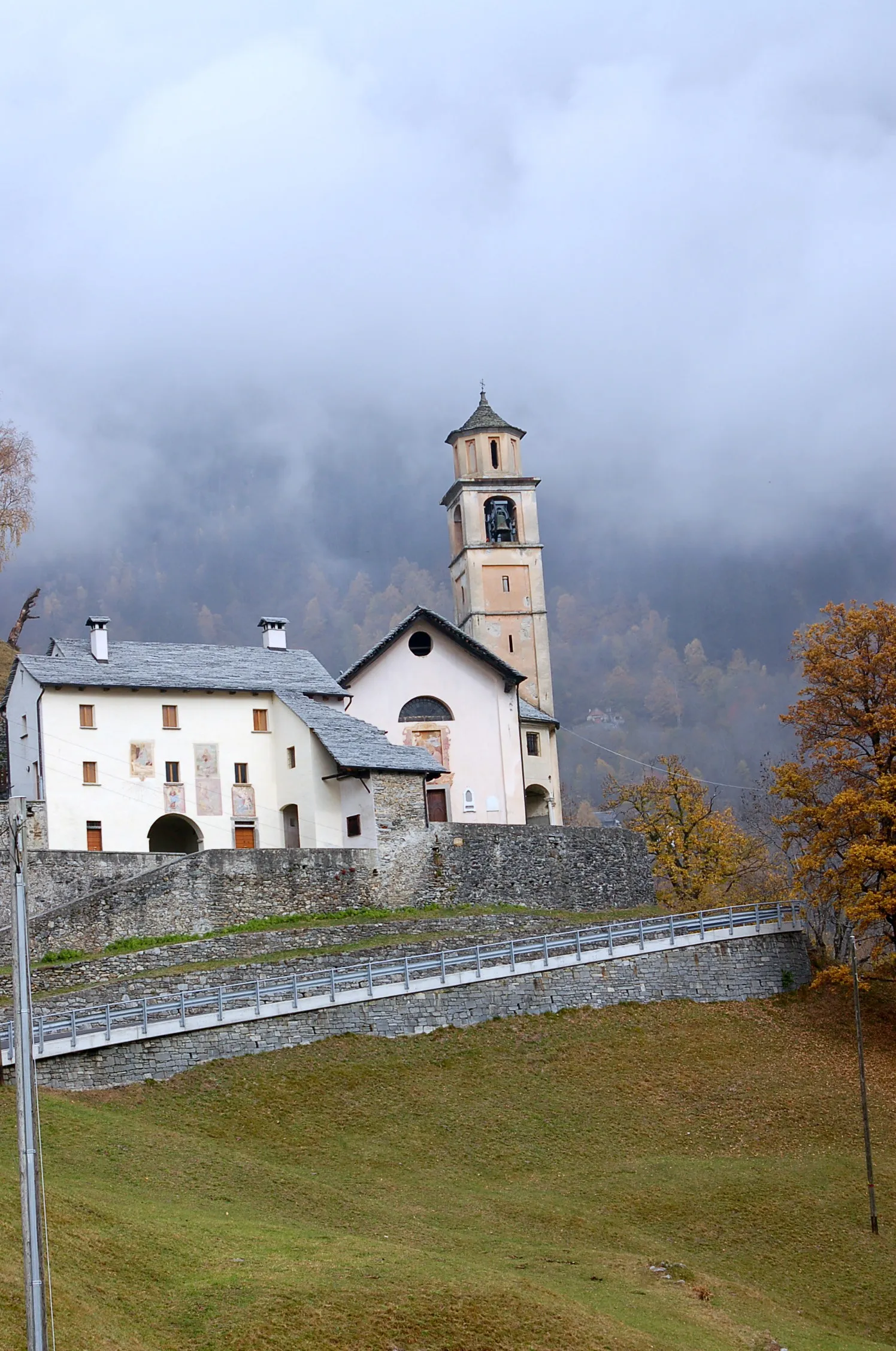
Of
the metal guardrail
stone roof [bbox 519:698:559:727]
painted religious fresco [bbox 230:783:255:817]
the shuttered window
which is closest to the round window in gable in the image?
stone roof [bbox 519:698:559:727]

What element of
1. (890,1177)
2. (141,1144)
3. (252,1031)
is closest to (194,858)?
(252,1031)

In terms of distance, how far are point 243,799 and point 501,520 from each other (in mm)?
19918

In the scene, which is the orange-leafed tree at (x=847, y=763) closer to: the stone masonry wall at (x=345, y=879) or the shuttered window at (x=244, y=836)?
the stone masonry wall at (x=345, y=879)

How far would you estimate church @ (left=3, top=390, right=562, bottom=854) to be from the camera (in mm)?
51531

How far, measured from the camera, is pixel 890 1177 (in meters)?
34.2

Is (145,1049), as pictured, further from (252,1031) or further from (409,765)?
(409,765)

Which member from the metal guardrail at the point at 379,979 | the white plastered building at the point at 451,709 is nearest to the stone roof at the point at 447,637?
the white plastered building at the point at 451,709

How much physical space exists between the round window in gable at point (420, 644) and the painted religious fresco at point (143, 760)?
1163 centimetres

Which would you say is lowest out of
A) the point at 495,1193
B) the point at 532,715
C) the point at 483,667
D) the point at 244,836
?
the point at 495,1193

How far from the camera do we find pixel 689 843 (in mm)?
64750

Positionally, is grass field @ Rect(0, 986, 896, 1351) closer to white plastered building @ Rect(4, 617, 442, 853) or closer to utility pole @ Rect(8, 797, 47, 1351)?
utility pole @ Rect(8, 797, 47, 1351)

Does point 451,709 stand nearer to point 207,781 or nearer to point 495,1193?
point 207,781

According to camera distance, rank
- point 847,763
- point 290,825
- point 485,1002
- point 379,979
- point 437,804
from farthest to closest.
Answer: point 437,804
point 290,825
point 847,763
point 485,1002
point 379,979

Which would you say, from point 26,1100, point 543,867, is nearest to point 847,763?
point 543,867
